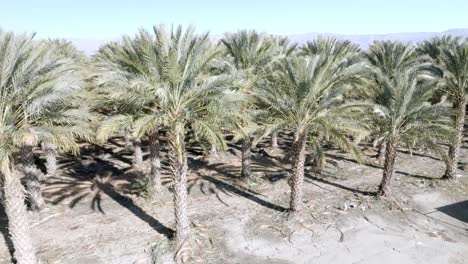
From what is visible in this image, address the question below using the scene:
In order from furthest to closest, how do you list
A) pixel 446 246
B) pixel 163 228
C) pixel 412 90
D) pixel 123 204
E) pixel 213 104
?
1. pixel 123 204
2. pixel 412 90
3. pixel 163 228
4. pixel 446 246
5. pixel 213 104

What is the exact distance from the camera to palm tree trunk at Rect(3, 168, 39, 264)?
10820 mm

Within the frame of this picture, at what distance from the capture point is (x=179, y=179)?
41.8 feet

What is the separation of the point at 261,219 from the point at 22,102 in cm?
970

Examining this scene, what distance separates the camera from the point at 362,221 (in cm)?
1528

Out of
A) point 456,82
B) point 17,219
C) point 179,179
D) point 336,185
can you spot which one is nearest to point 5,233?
point 17,219

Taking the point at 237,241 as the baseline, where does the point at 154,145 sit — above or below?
above

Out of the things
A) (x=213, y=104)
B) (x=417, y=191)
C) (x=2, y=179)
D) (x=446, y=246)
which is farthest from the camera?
(x=417, y=191)

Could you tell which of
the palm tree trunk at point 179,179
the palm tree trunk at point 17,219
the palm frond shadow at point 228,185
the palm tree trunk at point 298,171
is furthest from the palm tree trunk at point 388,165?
the palm tree trunk at point 17,219

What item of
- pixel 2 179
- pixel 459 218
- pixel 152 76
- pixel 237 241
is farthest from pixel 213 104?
pixel 459 218

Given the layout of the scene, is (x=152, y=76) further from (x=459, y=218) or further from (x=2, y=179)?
(x=459, y=218)

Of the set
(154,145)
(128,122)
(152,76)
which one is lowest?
(154,145)

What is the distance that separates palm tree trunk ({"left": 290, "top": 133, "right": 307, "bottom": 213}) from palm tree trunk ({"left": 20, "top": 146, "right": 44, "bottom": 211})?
10.7 meters

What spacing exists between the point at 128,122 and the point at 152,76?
5.54ft

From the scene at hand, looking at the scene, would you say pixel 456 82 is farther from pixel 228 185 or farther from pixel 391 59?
pixel 228 185
